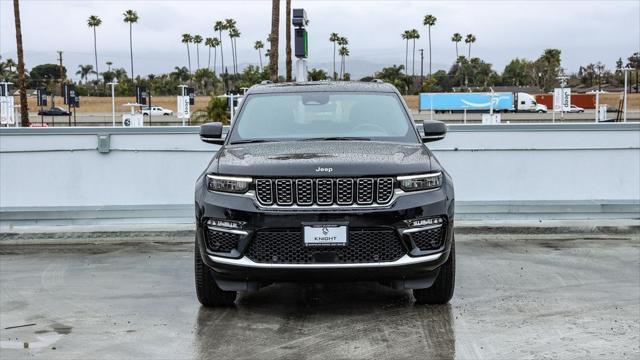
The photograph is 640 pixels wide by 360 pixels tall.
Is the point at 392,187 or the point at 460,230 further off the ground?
the point at 392,187

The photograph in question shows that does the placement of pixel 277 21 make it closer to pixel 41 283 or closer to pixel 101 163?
pixel 101 163

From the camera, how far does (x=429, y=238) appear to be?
602cm

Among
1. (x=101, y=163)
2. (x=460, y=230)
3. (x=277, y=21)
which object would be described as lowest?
(x=460, y=230)

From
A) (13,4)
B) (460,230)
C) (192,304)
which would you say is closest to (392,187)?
(192,304)

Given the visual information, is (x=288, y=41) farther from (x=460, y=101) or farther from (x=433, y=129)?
(x=433, y=129)

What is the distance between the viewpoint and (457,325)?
610 cm

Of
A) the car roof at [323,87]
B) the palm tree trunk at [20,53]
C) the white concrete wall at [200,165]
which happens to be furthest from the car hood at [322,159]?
the palm tree trunk at [20,53]

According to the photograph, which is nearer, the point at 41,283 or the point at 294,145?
the point at 294,145

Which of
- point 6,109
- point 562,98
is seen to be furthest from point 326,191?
point 562,98

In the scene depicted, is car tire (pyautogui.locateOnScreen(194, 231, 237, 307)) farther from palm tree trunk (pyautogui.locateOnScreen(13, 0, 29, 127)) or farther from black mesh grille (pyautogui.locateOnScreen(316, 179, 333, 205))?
palm tree trunk (pyautogui.locateOnScreen(13, 0, 29, 127))

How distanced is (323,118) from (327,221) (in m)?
1.62

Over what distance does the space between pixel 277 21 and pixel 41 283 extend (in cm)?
2329

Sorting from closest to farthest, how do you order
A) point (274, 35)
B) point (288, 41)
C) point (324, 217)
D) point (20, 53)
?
point (324, 217) < point (274, 35) < point (20, 53) < point (288, 41)

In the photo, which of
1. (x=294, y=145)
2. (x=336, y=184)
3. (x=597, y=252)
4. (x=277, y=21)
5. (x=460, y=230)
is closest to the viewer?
(x=336, y=184)
